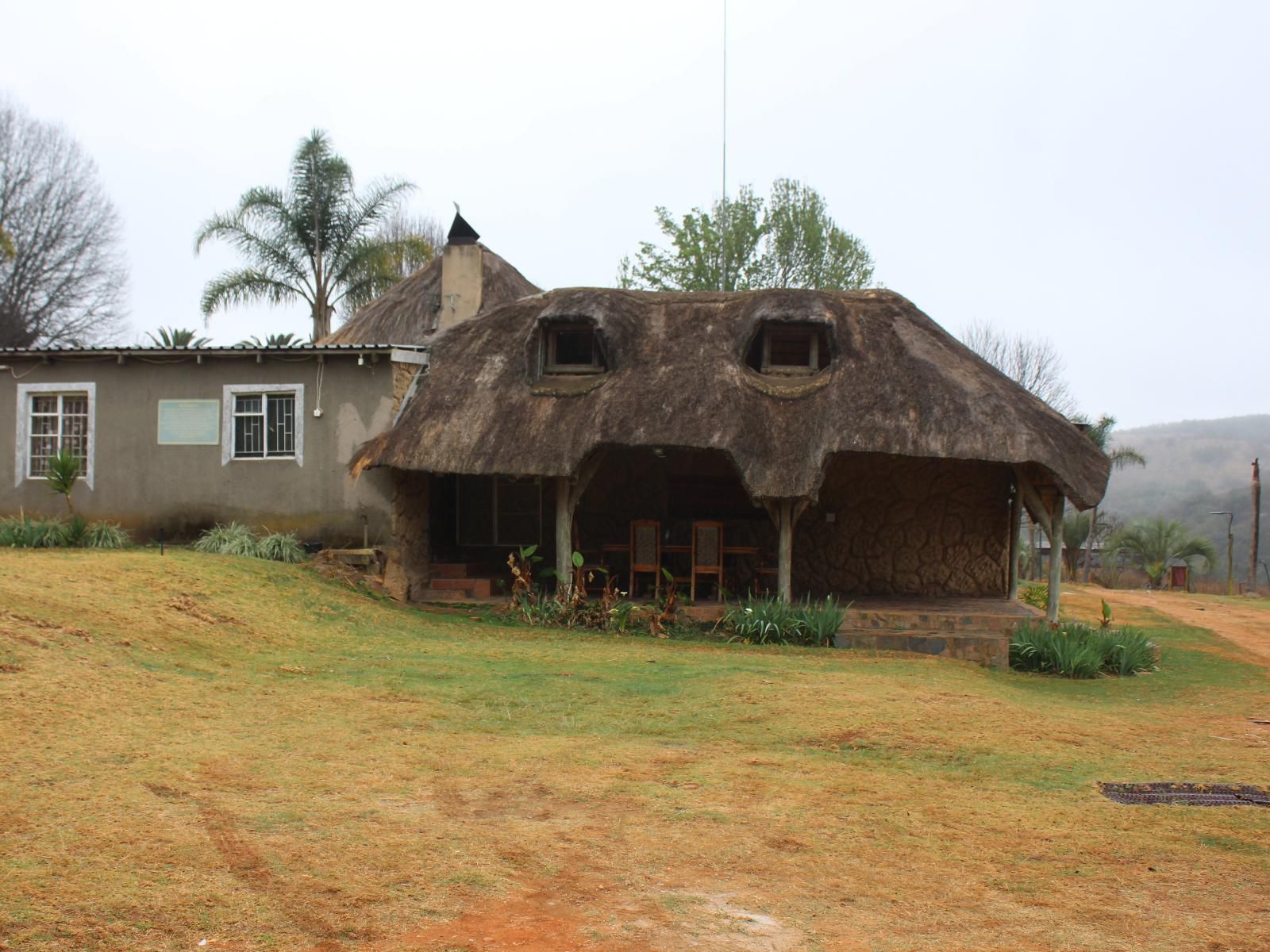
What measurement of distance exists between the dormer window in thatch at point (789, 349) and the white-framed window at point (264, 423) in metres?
6.64

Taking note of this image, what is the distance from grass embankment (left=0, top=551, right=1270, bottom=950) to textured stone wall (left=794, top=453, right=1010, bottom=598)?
204 inches

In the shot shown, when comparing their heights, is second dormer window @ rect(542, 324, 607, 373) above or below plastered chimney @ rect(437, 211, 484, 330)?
below

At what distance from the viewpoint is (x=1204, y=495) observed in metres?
69.4

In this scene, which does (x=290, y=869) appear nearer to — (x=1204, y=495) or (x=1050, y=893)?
(x=1050, y=893)

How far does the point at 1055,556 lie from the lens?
15195 mm

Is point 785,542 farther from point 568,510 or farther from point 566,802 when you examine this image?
point 566,802

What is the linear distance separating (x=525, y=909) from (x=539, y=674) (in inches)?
241

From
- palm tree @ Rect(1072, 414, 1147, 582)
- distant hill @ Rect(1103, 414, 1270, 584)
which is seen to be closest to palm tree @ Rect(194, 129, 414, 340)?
palm tree @ Rect(1072, 414, 1147, 582)

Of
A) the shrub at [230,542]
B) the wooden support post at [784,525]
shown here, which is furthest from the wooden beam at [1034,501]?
the shrub at [230,542]

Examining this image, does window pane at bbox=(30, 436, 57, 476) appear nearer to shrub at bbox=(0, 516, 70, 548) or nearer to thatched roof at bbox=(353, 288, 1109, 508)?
shrub at bbox=(0, 516, 70, 548)

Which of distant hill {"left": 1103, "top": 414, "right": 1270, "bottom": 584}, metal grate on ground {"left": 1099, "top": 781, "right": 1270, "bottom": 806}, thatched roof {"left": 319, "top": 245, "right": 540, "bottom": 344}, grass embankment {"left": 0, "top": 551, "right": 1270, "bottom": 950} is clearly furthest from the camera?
distant hill {"left": 1103, "top": 414, "right": 1270, "bottom": 584}

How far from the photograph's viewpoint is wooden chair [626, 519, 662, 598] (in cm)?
1655

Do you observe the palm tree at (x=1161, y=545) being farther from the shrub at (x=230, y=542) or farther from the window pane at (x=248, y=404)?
the shrub at (x=230, y=542)

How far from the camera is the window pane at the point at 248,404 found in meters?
16.9
